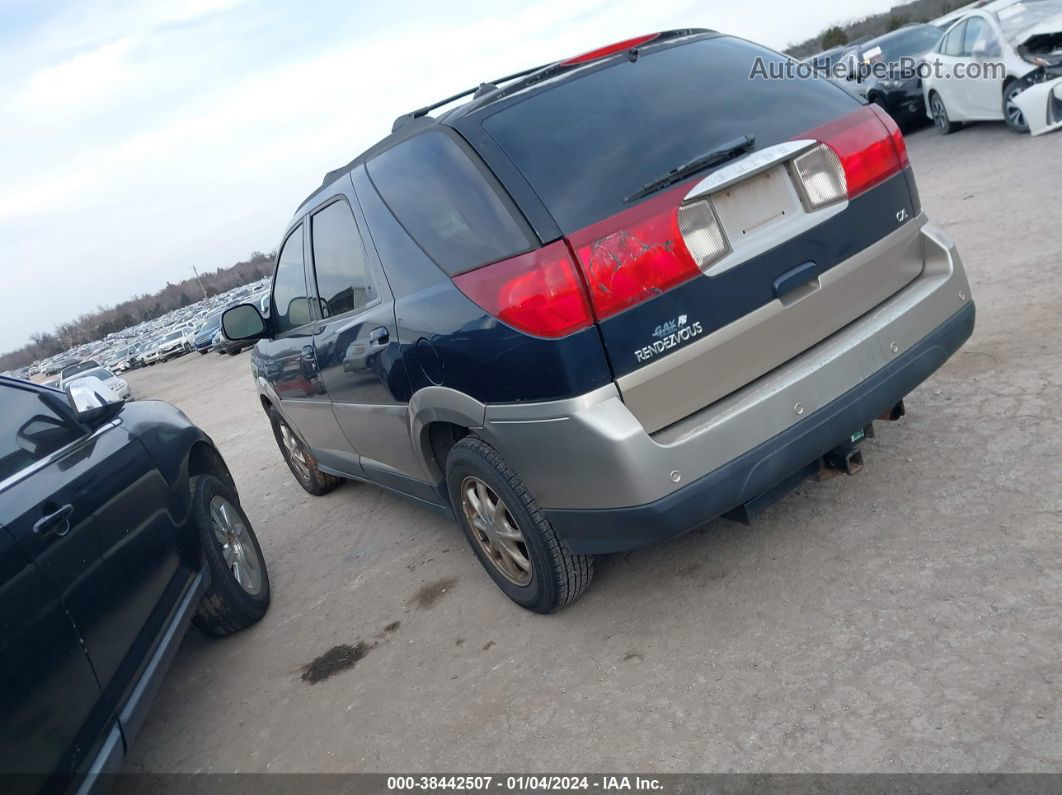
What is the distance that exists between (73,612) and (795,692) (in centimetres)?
233

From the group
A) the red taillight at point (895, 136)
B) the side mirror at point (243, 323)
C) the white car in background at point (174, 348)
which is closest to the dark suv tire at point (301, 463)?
the side mirror at point (243, 323)

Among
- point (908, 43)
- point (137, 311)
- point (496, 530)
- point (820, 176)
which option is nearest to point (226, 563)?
point (496, 530)

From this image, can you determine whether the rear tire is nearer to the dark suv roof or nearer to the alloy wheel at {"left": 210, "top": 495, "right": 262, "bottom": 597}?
the dark suv roof

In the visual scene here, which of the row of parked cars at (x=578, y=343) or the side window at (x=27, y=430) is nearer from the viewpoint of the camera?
the row of parked cars at (x=578, y=343)

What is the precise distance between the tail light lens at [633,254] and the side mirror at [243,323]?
3.09 metres

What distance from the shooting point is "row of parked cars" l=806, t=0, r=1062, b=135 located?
368 inches

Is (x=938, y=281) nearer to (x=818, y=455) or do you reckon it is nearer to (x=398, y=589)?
(x=818, y=455)

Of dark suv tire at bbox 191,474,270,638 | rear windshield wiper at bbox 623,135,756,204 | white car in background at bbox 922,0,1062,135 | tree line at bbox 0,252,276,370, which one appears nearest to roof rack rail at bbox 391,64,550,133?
rear windshield wiper at bbox 623,135,756,204

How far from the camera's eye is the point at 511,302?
9.33 feet

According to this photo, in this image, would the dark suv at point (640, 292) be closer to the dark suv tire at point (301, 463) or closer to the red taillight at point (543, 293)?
the red taillight at point (543, 293)

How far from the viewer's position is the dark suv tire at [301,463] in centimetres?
627

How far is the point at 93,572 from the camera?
10.1 feet

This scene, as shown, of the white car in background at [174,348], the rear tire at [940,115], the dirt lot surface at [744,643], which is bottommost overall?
the white car in background at [174,348]

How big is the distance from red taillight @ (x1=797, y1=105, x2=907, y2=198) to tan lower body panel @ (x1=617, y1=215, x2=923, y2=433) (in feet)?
0.78
